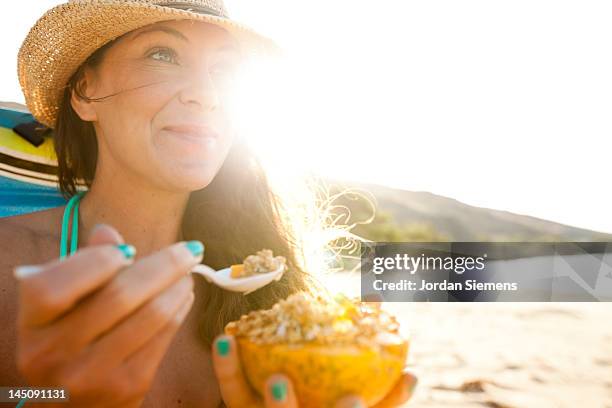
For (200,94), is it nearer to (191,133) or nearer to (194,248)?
(191,133)

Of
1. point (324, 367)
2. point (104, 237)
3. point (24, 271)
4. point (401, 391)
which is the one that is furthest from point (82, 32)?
point (401, 391)

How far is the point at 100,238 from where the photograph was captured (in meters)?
1.06

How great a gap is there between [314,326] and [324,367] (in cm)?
10

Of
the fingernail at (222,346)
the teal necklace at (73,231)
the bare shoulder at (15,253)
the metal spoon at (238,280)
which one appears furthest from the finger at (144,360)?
the teal necklace at (73,231)

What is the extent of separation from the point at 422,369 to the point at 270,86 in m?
2.53

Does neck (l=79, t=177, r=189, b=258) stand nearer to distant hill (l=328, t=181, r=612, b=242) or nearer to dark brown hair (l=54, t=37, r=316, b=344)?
dark brown hair (l=54, t=37, r=316, b=344)

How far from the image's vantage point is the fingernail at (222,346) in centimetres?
135

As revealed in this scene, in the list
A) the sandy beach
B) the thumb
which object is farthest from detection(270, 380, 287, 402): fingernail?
the sandy beach

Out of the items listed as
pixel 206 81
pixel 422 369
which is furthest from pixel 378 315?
pixel 422 369

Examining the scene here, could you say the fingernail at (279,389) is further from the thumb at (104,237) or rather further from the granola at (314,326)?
the thumb at (104,237)

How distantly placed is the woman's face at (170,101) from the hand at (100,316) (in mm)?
886

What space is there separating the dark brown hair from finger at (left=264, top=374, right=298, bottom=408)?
113cm

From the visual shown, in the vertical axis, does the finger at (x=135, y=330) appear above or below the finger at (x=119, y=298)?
below

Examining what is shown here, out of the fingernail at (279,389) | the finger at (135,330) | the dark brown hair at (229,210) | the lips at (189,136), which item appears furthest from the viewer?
the dark brown hair at (229,210)
